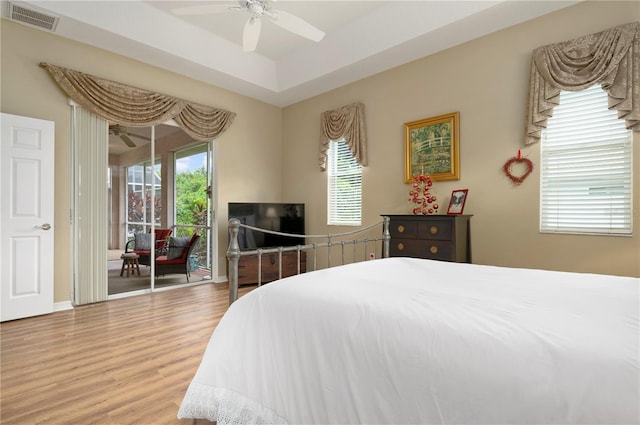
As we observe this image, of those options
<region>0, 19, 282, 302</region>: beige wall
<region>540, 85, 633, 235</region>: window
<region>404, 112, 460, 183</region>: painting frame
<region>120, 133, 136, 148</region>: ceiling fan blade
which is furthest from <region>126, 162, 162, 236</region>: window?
<region>540, 85, 633, 235</region>: window

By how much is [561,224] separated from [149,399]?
139 inches

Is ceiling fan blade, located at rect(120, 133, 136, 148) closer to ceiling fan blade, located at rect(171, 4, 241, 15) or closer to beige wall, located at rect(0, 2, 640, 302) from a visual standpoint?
beige wall, located at rect(0, 2, 640, 302)

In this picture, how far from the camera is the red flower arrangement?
12.2ft

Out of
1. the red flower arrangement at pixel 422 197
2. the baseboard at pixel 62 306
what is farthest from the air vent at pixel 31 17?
the red flower arrangement at pixel 422 197

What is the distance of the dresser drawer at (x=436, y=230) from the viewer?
3.23 metres

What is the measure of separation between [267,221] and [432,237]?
2543mm

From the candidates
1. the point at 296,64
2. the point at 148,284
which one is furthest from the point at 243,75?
the point at 148,284

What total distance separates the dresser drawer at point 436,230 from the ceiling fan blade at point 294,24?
2.07 m

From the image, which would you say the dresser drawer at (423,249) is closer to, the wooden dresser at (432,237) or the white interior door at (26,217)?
the wooden dresser at (432,237)

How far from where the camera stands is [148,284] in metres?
4.47

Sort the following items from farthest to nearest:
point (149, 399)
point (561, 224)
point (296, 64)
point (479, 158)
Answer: point (296, 64) < point (479, 158) < point (561, 224) < point (149, 399)

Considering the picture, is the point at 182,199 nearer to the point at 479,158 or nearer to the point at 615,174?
the point at 479,158

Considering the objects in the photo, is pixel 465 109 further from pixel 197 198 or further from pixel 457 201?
pixel 197 198

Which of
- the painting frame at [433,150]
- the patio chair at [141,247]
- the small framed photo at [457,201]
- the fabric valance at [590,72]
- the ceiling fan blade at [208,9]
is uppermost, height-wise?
the ceiling fan blade at [208,9]
